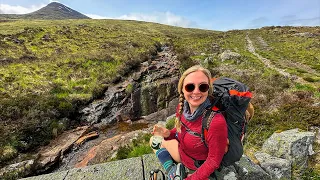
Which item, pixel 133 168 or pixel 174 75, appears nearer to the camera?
pixel 133 168

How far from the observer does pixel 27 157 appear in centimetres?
991

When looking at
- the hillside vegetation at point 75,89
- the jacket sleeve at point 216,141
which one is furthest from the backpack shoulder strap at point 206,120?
the hillside vegetation at point 75,89

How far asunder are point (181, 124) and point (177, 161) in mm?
829

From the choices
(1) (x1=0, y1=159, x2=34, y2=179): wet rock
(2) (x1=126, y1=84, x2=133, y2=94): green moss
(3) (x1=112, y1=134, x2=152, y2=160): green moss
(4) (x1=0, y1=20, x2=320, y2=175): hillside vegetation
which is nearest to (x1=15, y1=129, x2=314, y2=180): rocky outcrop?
(4) (x1=0, y1=20, x2=320, y2=175): hillside vegetation

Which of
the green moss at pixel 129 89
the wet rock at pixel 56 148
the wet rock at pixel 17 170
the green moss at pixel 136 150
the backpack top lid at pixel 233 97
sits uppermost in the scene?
the backpack top lid at pixel 233 97

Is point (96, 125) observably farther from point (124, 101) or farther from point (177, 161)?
point (177, 161)

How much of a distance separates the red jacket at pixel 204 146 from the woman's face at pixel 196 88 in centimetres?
26

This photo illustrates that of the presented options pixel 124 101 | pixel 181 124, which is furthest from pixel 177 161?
pixel 124 101

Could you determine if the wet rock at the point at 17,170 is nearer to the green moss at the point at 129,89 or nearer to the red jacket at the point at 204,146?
the red jacket at the point at 204,146

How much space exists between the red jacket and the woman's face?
10.1 inches

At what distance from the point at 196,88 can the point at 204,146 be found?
0.89 meters

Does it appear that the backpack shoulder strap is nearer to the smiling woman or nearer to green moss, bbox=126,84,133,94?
the smiling woman

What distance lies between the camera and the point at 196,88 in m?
3.36

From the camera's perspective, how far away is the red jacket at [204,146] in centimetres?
304
